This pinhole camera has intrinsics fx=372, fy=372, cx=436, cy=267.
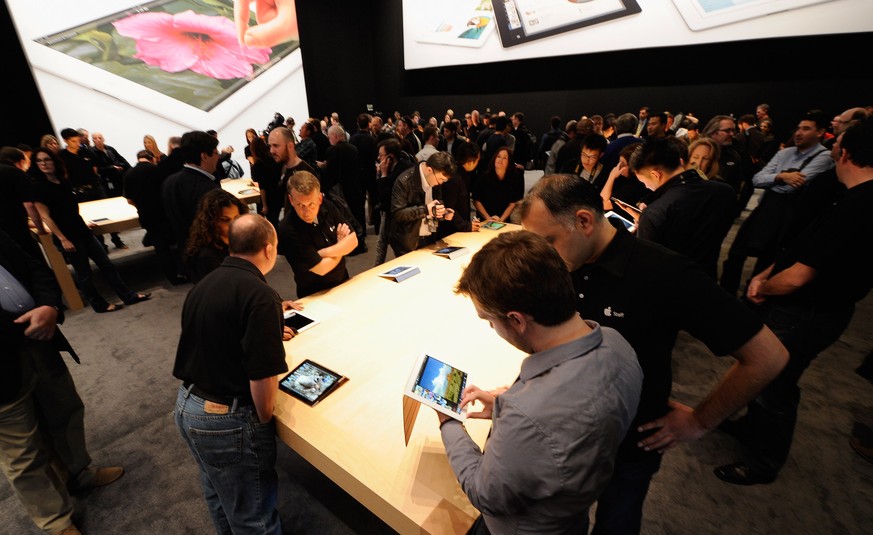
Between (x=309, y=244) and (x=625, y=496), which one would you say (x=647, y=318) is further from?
(x=309, y=244)

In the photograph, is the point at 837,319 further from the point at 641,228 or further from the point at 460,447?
the point at 460,447

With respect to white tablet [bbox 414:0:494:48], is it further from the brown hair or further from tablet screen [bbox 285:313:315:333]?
the brown hair

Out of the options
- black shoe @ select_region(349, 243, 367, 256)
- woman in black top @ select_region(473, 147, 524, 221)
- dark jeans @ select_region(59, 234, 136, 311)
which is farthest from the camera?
black shoe @ select_region(349, 243, 367, 256)

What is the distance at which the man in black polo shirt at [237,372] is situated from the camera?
118 cm

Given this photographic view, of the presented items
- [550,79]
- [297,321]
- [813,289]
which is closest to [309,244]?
[297,321]

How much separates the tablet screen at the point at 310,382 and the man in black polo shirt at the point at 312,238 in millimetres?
729

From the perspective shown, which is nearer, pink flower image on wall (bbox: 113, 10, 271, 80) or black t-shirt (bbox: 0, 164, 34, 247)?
black t-shirt (bbox: 0, 164, 34, 247)

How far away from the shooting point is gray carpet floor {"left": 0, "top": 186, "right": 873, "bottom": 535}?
5.94 ft

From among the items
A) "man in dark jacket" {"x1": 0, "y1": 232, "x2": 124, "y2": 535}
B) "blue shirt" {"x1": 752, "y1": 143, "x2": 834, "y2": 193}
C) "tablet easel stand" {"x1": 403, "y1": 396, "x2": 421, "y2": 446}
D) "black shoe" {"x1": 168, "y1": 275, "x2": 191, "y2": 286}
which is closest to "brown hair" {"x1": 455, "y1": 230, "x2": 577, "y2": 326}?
"tablet easel stand" {"x1": 403, "y1": 396, "x2": 421, "y2": 446}

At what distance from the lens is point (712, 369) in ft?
9.36

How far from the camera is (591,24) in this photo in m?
7.74

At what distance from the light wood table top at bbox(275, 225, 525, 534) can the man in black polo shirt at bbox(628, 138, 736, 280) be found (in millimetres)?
1210

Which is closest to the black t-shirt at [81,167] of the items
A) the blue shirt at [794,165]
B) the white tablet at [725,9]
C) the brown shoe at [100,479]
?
the brown shoe at [100,479]

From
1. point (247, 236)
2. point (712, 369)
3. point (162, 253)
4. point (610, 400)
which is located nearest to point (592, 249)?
point (610, 400)
